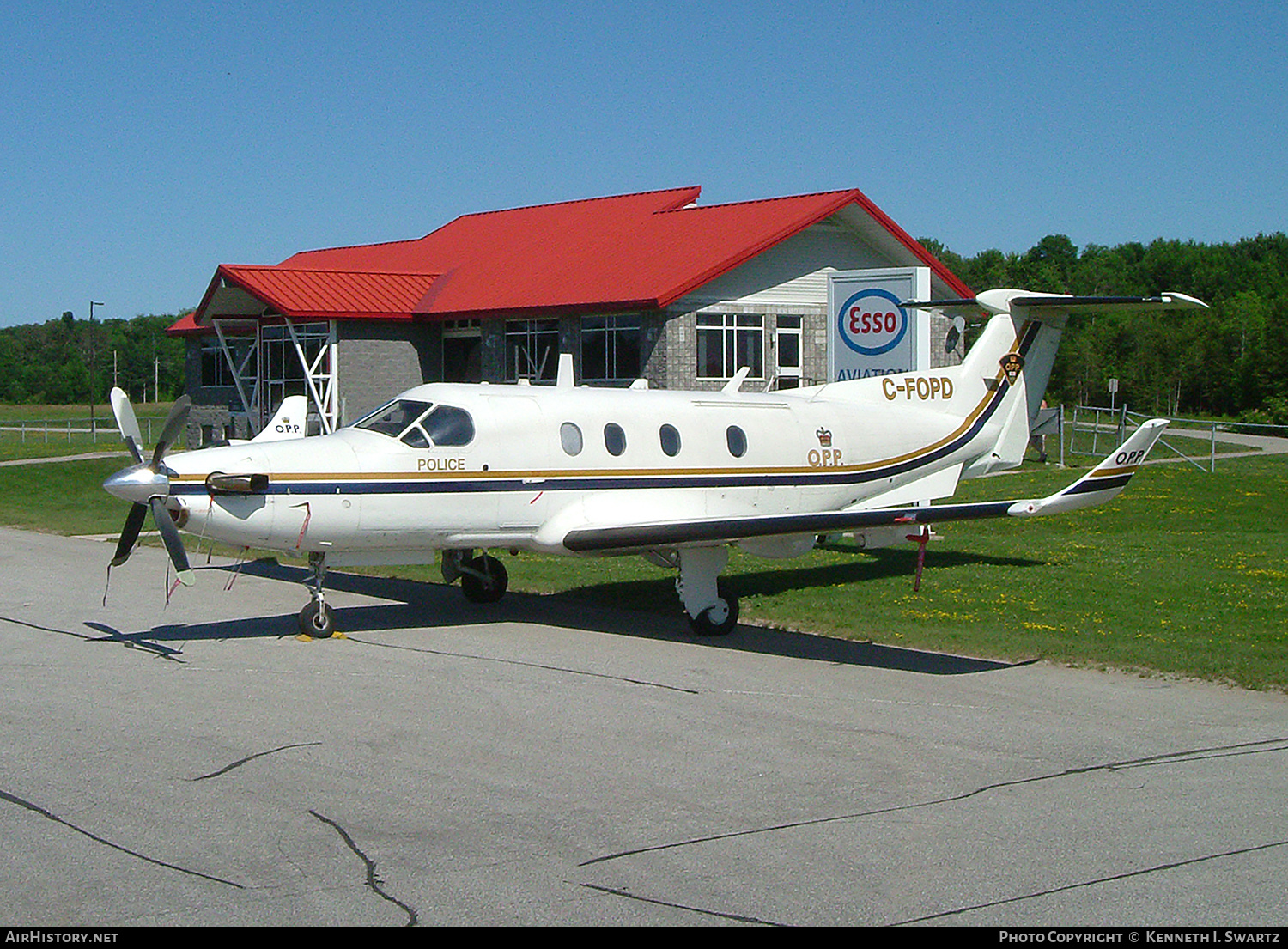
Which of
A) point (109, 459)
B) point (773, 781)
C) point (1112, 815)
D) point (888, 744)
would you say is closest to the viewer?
point (1112, 815)

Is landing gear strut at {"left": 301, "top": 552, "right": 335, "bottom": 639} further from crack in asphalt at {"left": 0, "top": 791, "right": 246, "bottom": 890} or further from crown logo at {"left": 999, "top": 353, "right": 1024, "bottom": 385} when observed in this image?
crown logo at {"left": 999, "top": 353, "right": 1024, "bottom": 385}

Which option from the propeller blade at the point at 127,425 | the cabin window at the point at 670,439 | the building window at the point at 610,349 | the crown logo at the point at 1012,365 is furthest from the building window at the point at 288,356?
the propeller blade at the point at 127,425

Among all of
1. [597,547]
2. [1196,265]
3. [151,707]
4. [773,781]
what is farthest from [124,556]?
[1196,265]

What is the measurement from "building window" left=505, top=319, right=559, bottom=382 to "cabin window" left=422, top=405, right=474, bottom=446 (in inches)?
878

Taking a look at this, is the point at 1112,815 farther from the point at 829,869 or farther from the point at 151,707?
the point at 151,707

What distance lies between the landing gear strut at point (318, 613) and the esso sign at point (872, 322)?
1390cm

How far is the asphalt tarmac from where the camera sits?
20.7 ft

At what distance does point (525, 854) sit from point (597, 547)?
7174 mm

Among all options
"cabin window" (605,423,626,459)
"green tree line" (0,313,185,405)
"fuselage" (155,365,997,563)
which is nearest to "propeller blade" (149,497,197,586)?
"fuselage" (155,365,997,563)

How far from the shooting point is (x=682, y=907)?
616 cm

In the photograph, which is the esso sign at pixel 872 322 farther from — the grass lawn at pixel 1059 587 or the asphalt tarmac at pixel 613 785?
the asphalt tarmac at pixel 613 785

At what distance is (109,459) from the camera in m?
42.6

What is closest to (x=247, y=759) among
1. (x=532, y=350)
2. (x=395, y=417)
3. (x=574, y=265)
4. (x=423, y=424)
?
(x=423, y=424)

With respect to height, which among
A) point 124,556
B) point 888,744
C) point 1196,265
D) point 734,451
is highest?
point 1196,265
